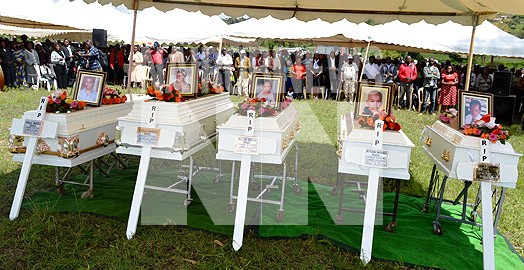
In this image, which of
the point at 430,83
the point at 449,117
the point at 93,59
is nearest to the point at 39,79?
the point at 93,59

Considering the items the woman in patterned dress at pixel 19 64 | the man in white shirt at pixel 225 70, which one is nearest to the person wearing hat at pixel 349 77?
the man in white shirt at pixel 225 70

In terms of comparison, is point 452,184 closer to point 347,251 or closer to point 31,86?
point 347,251

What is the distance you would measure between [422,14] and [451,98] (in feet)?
25.5

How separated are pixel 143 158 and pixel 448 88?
1055 cm

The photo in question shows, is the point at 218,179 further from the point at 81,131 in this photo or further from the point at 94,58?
the point at 94,58

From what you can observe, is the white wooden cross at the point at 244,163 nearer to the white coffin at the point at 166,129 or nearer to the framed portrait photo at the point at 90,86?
the white coffin at the point at 166,129

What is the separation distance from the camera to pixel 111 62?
594 inches

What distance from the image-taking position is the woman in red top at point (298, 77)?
518 inches

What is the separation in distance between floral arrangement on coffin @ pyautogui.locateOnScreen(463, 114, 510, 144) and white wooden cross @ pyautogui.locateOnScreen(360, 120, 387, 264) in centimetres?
76

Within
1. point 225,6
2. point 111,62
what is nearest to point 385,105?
point 225,6

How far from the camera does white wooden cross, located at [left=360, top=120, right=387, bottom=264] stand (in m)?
3.31

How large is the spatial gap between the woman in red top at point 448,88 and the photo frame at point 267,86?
30.5 feet

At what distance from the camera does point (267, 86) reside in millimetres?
4148

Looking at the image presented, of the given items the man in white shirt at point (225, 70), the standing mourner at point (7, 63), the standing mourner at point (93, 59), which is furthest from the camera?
the man in white shirt at point (225, 70)
